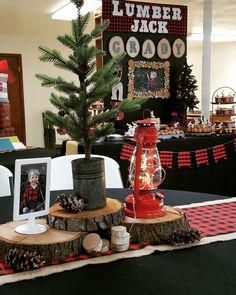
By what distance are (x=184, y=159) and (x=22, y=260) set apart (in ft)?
10.1

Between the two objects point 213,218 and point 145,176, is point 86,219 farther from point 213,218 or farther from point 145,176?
point 213,218

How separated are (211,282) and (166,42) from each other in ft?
14.6

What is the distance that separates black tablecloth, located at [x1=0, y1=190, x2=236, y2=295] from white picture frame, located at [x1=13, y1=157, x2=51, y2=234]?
196 mm

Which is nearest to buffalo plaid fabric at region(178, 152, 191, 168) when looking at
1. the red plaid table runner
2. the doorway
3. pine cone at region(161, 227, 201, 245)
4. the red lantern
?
the red plaid table runner

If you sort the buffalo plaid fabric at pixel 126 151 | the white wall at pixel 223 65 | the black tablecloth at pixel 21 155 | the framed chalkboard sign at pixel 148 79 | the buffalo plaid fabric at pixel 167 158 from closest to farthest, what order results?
1. the black tablecloth at pixel 21 155
2. the buffalo plaid fabric at pixel 126 151
3. the buffalo plaid fabric at pixel 167 158
4. the framed chalkboard sign at pixel 148 79
5. the white wall at pixel 223 65

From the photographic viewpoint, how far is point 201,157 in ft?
13.2

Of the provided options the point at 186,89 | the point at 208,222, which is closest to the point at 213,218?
the point at 208,222

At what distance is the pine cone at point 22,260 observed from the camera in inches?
39.2

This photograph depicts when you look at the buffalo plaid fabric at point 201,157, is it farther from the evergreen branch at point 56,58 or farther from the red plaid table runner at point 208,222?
the evergreen branch at point 56,58

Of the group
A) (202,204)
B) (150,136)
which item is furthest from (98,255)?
(202,204)

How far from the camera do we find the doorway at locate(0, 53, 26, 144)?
7293 millimetres

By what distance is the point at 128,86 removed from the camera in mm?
4793

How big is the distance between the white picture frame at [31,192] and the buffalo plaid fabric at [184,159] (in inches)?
113

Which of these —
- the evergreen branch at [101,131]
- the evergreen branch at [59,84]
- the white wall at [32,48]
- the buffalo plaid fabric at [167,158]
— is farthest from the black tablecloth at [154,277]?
the white wall at [32,48]
